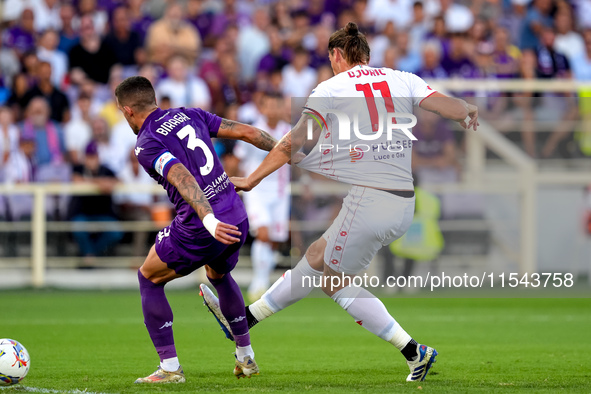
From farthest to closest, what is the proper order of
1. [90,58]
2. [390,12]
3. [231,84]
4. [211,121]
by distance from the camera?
[390,12] < [90,58] < [231,84] < [211,121]

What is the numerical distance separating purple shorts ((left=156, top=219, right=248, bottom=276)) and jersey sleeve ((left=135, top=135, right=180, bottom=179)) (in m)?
0.46

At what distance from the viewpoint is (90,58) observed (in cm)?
1586

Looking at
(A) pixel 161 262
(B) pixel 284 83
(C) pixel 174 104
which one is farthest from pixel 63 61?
(A) pixel 161 262

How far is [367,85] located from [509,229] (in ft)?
26.7

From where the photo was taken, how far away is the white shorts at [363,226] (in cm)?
619

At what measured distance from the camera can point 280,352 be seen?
8.10m

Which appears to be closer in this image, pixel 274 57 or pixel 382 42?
pixel 274 57

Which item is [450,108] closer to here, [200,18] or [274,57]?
[274,57]

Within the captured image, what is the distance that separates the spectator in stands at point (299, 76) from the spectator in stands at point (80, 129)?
10.7 ft

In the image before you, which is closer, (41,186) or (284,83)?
(41,186)

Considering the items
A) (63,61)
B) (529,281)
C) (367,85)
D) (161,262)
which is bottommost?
(529,281)

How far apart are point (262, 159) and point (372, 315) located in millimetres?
6679

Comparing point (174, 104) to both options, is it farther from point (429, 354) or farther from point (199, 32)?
point (429, 354)

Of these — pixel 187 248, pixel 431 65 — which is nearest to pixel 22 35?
pixel 431 65
